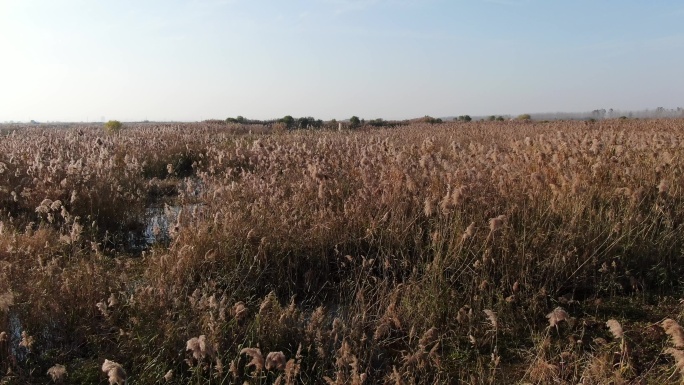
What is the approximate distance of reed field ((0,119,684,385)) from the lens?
2582 mm

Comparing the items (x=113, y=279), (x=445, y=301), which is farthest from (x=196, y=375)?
(x=445, y=301)

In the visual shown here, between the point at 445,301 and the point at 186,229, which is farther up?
the point at 186,229

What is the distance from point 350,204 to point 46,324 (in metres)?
2.50

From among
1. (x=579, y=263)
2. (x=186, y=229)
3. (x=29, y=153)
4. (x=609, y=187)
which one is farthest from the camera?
(x=29, y=153)

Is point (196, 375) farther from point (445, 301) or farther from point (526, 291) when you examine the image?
point (526, 291)

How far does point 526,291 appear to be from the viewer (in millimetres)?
3350

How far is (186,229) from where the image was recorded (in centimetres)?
397

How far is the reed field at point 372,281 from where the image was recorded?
2.58 metres

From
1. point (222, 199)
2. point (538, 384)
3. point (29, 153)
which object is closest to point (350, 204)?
point (222, 199)

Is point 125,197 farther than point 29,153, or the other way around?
point 29,153

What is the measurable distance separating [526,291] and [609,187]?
2.03 meters

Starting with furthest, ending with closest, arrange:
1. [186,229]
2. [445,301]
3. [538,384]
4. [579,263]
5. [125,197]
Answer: [125,197] → [186,229] → [579,263] → [445,301] → [538,384]

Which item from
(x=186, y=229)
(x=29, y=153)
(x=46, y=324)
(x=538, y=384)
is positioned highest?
(x=29, y=153)

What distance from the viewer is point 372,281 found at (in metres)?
3.73
